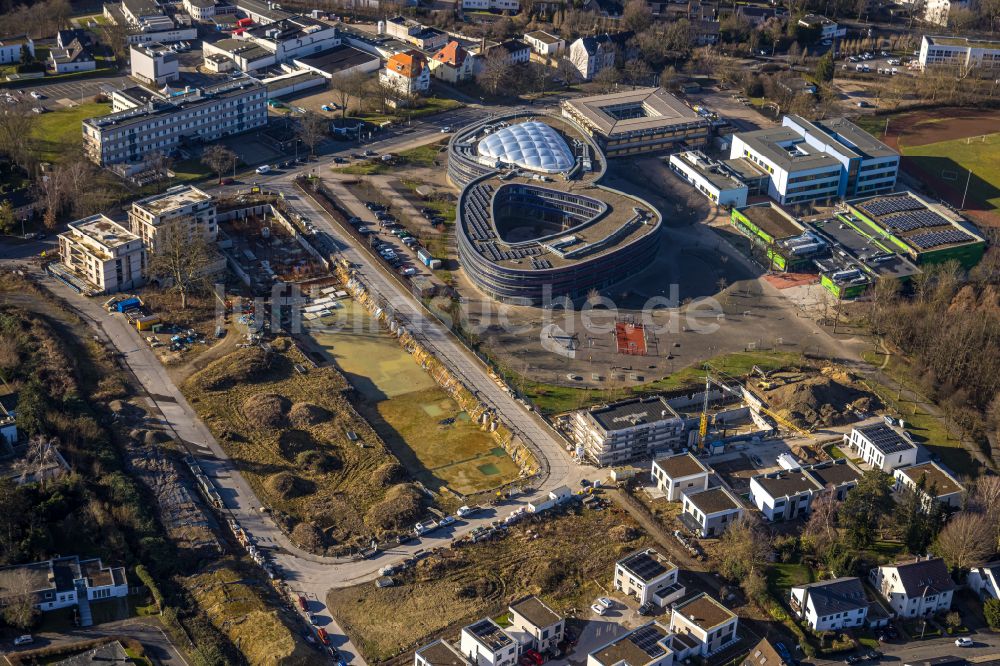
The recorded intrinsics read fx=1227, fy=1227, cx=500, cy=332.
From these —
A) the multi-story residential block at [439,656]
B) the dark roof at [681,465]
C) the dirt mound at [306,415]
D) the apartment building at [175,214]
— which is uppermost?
the apartment building at [175,214]

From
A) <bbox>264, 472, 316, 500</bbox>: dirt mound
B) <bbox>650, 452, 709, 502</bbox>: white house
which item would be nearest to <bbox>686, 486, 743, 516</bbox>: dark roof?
<bbox>650, 452, 709, 502</bbox>: white house

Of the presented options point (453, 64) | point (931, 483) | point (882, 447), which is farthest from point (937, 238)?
point (453, 64)

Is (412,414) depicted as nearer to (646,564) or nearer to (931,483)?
(646,564)

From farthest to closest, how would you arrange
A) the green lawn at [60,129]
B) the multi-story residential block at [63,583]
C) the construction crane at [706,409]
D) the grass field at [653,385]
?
the green lawn at [60,129] → the grass field at [653,385] → the construction crane at [706,409] → the multi-story residential block at [63,583]

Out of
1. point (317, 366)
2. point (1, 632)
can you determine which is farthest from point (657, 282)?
point (1, 632)

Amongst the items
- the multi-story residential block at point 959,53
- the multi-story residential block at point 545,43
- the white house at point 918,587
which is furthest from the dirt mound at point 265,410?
the multi-story residential block at point 959,53

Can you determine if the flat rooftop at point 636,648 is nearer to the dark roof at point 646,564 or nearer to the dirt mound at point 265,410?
the dark roof at point 646,564
